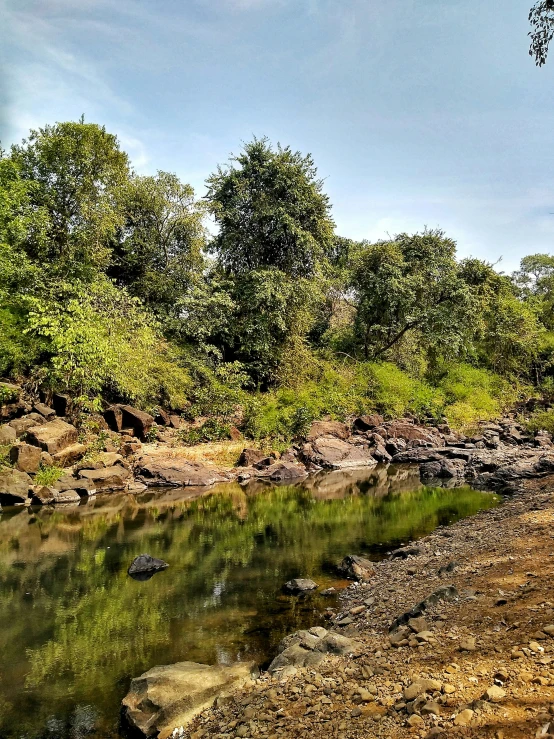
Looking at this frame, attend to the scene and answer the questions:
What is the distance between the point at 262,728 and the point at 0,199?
2396cm

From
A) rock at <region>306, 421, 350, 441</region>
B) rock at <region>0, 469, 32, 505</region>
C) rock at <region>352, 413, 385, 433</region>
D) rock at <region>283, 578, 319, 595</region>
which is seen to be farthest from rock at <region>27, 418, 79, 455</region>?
rock at <region>352, 413, 385, 433</region>

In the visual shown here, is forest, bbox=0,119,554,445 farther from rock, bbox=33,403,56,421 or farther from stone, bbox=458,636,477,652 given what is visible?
stone, bbox=458,636,477,652

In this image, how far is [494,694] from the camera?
4.18 meters

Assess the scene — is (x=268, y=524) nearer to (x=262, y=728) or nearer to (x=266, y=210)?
(x=262, y=728)

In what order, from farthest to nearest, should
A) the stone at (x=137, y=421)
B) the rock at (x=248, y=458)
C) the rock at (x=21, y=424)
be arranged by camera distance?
the stone at (x=137, y=421), the rock at (x=248, y=458), the rock at (x=21, y=424)

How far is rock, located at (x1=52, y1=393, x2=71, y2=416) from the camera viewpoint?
24.5 metres

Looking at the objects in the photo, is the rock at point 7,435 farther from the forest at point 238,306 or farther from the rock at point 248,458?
the rock at point 248,458

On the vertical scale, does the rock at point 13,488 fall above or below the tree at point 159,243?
below

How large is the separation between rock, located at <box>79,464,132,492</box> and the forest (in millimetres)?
3366

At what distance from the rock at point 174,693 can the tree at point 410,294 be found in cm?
3506

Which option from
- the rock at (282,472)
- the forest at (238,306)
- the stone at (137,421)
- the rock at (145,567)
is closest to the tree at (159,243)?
the forest at (238,306)

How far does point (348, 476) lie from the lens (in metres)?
25.0

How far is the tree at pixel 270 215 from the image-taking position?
3512 cm

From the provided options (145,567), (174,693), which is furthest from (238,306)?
(174,693)
